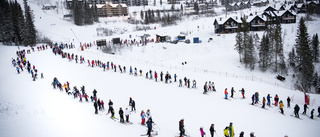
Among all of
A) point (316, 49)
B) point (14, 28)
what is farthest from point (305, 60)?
point (14, 28)

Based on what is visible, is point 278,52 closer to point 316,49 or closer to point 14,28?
point 316,49

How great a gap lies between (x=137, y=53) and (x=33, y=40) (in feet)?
99.8

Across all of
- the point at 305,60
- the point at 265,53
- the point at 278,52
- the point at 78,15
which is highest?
the point at 78,15

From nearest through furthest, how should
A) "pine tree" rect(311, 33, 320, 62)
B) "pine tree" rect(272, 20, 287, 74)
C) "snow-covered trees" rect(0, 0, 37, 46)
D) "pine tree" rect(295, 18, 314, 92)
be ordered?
"pine tree" rect(295, 18, 314, 92) → "pine tree" rect(272, 20, 287, 74) → "pine tree" rect(311, 33, 320, 62) → "snow-covered trees" rect(0, 0, 37, 46)

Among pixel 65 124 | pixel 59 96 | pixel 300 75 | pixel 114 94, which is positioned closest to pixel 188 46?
pixel 300 75

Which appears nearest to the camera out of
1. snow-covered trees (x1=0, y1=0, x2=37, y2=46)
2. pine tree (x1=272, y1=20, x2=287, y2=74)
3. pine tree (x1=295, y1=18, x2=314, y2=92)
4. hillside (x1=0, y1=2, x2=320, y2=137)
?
hillside (x1=0, y1=2, x2=320, y2=137)

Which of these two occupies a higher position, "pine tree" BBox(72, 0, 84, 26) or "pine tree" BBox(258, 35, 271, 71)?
"pine tree" BBox(72, 0, 84, 26)

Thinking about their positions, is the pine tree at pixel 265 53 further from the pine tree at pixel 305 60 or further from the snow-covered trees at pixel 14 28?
the snow-covered trees at pixel 14 28

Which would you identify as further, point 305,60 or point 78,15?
point 78,15

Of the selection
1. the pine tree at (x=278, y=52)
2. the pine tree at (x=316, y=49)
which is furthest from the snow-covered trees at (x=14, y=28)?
the pine tree at (x=316, y=49)

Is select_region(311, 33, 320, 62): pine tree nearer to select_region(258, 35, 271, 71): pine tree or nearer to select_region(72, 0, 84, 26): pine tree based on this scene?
select_region(258, 35, 271, 71): pine tree

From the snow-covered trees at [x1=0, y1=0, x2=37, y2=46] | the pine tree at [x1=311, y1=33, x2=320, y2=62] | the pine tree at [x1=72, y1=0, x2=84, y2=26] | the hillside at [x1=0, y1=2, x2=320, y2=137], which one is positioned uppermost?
the pine tree at [x1=72, y1=0, x2=84, y2=26]

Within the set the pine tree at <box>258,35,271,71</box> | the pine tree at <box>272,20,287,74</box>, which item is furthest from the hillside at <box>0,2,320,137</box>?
the pine tree at <box>272,20,287,74</box>

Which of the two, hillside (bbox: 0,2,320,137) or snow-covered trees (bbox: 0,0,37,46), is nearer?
hillside (bbox: 0,2,320,137)
